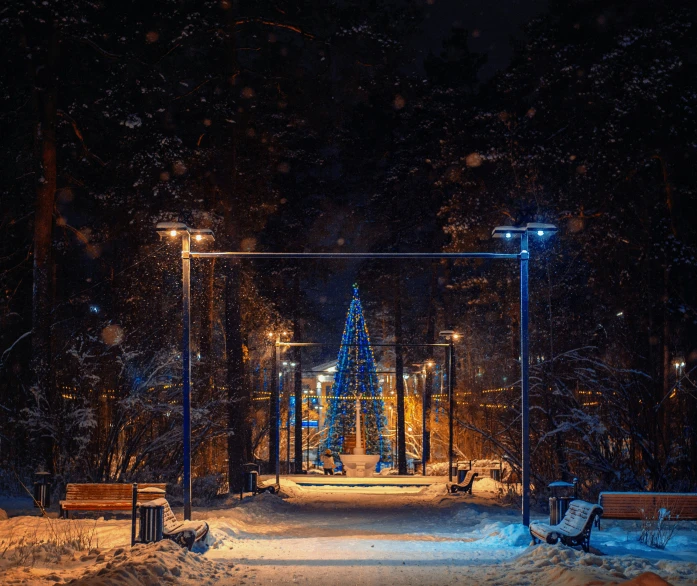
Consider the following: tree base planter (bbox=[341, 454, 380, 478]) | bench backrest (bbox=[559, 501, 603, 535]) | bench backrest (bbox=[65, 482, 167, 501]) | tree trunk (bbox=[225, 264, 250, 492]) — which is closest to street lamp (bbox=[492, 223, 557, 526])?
bench backrest (bbox=[559, 501, 603, 535])

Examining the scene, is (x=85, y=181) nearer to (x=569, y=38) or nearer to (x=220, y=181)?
(x=220, y=181)

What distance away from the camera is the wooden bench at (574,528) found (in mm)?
11000

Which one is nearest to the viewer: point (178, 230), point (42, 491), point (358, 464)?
point (178, 230)

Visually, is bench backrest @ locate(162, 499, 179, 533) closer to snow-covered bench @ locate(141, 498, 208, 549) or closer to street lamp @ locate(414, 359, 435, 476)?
snow-covered bench @ locate(141, 498, 208, 549)

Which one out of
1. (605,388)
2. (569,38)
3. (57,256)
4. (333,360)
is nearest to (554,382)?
(605,388)

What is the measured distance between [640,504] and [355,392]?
27.2 meters

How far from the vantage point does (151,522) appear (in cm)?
1121

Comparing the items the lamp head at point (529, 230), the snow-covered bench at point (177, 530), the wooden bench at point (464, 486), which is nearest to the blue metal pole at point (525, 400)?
the lamp head at point (529, 230)

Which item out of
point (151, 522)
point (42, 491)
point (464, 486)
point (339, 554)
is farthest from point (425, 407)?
point (151, 522)

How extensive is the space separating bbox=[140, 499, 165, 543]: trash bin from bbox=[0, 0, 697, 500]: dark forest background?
7427 mm

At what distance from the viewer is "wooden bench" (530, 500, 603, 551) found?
36.1 feet

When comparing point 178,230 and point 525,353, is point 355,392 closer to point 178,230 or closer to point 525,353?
point 525,353

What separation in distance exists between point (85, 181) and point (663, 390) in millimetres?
16105

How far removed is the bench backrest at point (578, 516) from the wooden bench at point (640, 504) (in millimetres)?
1612
